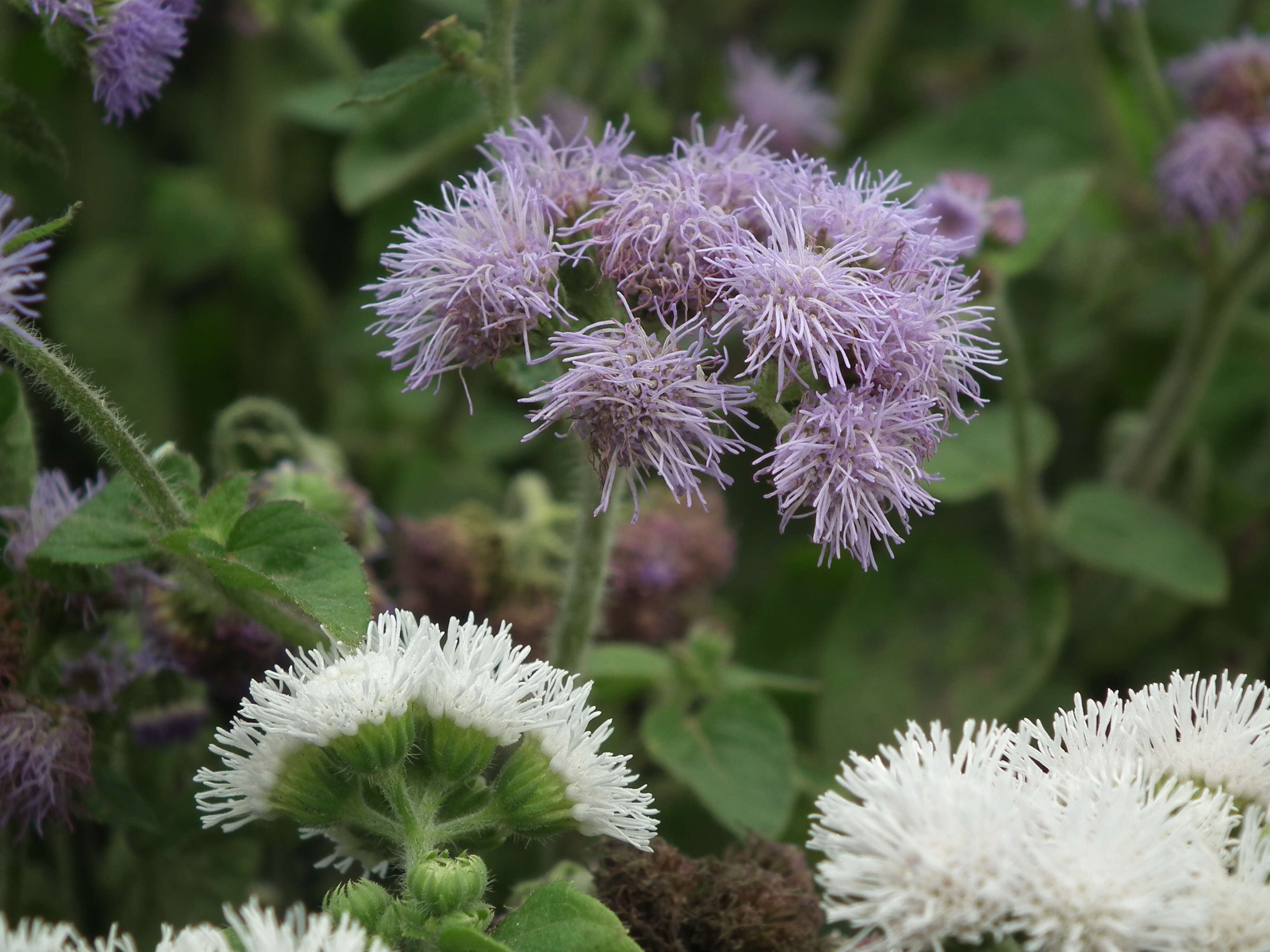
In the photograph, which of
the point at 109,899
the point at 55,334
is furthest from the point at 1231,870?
the point at 55,334

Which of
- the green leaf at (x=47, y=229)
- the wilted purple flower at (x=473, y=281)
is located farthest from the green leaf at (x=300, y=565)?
the green leaf at (x=47, y=229)

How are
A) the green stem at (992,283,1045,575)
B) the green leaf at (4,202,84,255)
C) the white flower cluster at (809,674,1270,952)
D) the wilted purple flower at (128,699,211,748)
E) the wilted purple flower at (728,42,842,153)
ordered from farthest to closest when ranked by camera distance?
the wilted purple flower at (728,42,842,153)
the green stem at (992,283,1045,575)
the wilted purple flower at (128,699,211,748)
the green leaf at (4,202,84,255)
the white flower cluster at (809,674,1270,952)

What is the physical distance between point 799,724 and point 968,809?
2.61 ft

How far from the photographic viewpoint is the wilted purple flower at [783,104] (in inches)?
80.7

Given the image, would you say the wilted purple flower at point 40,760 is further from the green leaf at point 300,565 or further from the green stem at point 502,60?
the green stem at point 502,60

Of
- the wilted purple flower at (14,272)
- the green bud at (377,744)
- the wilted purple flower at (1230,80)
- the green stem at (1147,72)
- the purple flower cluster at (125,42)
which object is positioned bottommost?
the green bud at (377,744)

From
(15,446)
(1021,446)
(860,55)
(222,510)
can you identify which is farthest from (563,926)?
(860,55)

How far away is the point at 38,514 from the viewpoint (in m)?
1.08

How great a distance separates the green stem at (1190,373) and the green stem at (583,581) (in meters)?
0.92

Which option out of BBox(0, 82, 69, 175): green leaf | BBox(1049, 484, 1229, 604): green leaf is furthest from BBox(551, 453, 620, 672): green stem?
BBox(1049, 484, 1229, 604): green leaf

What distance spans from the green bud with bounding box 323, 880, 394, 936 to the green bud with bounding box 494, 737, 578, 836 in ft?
0.36

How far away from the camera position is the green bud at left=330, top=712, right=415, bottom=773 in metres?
0.84

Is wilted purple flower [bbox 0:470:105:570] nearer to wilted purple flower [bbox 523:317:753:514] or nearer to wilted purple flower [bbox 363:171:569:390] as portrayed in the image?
wilted purple flower [bbox 363:171:569:390]

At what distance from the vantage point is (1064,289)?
77.5 inches
